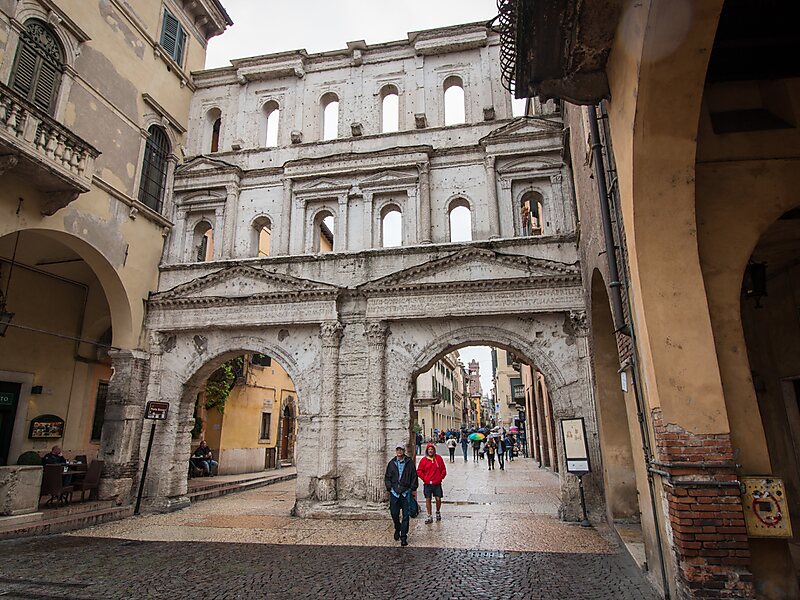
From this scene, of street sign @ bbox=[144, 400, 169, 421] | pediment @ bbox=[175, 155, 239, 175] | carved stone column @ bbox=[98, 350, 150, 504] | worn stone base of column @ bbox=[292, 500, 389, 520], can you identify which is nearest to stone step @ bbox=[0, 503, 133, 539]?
carved stone column @ bbox=[98, 350, 150, 504]

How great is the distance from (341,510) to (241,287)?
263 inches

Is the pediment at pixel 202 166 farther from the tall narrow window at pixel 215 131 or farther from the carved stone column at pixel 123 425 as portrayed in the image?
the carved stone column at pixel 123 425

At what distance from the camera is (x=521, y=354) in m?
13.1

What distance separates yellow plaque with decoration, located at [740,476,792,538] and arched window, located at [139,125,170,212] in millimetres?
16144

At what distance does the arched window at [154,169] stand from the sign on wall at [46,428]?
23.0ft

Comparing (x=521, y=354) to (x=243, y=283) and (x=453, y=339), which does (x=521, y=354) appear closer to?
(x=453, y=339)

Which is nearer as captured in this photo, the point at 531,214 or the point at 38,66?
the point at 38,66

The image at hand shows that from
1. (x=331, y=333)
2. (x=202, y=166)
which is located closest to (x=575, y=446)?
(x=331, y=333)

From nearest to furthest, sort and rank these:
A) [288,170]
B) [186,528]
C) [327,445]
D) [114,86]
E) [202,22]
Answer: [186,528], [327,445], [114,86], [288,170], [202,22]

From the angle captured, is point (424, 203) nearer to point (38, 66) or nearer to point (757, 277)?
point (757, 277)

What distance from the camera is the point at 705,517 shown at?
477cm

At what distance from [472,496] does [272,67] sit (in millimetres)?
15198

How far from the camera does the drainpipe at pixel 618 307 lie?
581 centimetres

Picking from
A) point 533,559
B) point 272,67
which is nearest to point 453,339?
point 533,559
